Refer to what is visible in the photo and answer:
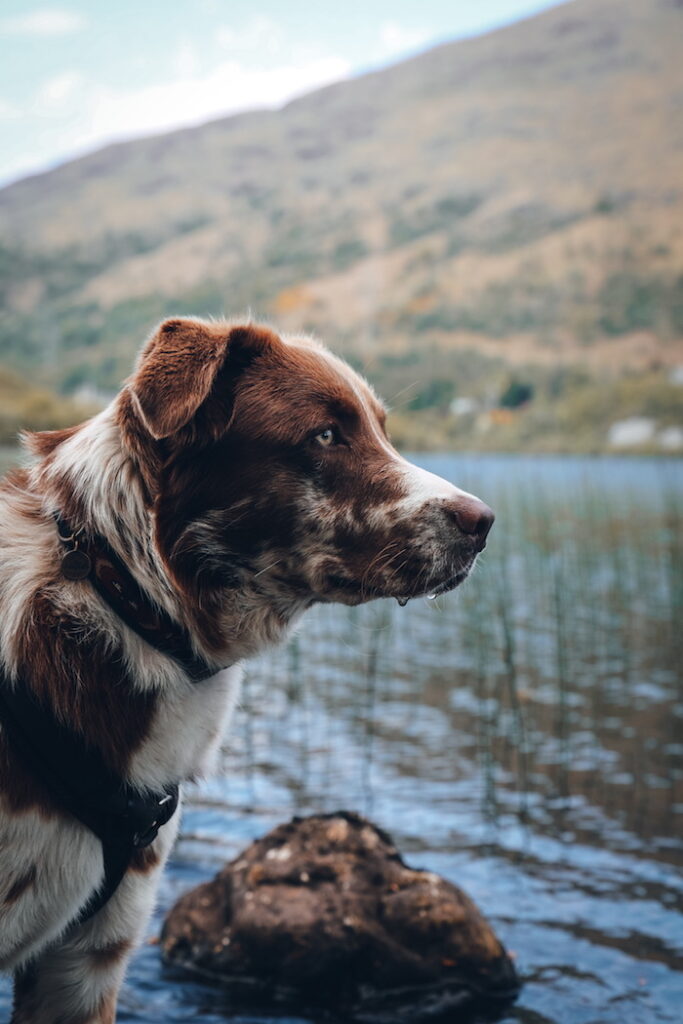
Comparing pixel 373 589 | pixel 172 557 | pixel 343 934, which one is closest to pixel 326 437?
pixel 373 589

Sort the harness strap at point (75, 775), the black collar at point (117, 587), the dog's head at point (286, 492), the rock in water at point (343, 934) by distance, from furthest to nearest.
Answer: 1. the rock in water at point (343, 934)
2. the dog's head at point (286, 492)
3. the black collar at point (117, 587)
4. the harness strap at point (75, 775)

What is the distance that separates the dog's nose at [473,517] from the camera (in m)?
2.80

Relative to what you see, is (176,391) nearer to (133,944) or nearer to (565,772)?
(133,944)

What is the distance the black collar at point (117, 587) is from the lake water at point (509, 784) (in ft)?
1.73

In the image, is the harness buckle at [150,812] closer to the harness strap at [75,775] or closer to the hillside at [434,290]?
the harness strap at [75,775]

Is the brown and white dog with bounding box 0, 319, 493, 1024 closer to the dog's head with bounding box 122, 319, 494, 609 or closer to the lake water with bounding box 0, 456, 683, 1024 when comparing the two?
the dog's head with bounding box 122, 319, 494, 609

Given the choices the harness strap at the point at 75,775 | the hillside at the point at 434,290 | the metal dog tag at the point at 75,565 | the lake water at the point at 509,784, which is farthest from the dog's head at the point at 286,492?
the hillside at the point at 434,290

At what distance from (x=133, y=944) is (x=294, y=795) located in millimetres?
4940

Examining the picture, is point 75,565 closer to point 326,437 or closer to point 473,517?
point 326,437

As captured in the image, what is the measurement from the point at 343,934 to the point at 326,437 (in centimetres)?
261

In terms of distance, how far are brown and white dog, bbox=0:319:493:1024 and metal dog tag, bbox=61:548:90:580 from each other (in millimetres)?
32

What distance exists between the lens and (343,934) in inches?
169

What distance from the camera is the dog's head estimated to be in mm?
2715

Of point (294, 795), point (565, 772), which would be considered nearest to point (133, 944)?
point (294, 795)
